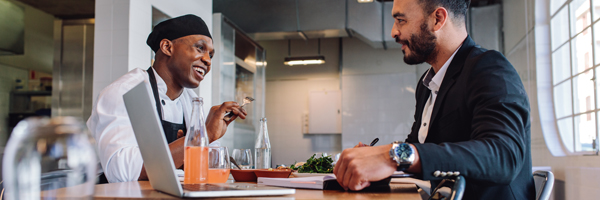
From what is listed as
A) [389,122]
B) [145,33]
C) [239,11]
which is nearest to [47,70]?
[239,11]

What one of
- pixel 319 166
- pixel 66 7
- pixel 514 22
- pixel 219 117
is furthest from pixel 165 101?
pixel 66 7

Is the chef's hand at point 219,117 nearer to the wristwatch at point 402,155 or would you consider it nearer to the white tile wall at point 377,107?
the wristwatch at point 402,155

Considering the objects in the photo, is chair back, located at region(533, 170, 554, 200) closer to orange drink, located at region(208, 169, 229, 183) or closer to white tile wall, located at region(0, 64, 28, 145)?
orange drink, located at region(208, 169, 229, 183)

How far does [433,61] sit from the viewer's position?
156 cm

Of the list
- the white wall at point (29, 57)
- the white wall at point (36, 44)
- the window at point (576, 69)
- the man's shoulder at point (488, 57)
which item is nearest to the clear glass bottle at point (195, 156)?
the man's shoulder at point (488, 57)

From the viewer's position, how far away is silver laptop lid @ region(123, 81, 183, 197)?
755 millimetres

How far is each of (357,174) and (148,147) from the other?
1.42 ft

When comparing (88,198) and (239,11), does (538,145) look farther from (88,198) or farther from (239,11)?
(88,198)

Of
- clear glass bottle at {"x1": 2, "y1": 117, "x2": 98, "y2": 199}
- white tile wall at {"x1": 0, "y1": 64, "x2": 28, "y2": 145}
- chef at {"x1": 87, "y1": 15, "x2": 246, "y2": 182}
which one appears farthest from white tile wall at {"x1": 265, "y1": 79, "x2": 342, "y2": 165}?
clear glass bottle at {"x1": 2, "y1": 117, "x2": 98, "y2": 199}

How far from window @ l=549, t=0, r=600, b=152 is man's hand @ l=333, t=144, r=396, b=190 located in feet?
9.45

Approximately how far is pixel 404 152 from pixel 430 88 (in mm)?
711

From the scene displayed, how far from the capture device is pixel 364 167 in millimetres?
948

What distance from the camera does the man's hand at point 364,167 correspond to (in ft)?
3.11

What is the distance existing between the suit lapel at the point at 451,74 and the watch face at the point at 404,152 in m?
0.41
